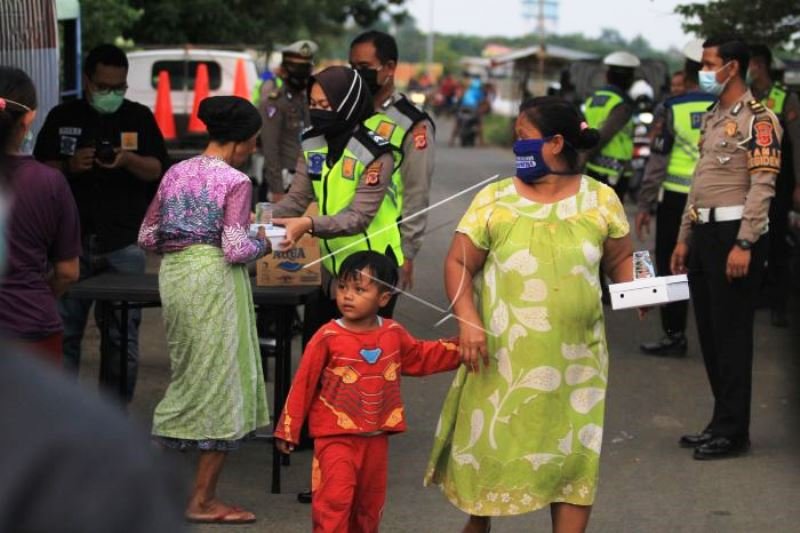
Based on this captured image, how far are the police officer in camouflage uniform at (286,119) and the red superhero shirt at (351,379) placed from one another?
550cm

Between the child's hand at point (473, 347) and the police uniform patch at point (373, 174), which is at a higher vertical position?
the police uniform patch at point (373, 174)

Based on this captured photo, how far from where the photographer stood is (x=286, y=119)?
10.9m

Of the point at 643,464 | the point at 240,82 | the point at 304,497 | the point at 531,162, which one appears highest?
the point at 531,162

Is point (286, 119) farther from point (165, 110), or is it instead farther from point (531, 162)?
point (165, 110)

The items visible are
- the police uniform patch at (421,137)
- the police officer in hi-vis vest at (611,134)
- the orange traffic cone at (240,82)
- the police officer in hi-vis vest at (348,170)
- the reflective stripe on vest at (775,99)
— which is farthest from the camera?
the orange traffic cone at (240,82)

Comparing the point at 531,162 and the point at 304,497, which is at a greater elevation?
the point at 531,162

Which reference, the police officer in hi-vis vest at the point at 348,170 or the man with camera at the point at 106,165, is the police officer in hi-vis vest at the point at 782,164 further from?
the man with camera at the point at 106,165

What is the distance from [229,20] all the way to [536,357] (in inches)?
940

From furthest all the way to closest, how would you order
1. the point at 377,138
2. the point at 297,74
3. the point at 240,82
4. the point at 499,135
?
1. the point at 499,135
2. the point at 240,82
3. the point at 297,74
4. the point at 377,138

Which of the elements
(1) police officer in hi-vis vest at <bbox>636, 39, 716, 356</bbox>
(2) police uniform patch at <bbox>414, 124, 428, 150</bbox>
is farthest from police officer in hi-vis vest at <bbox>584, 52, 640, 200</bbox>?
(2) police uniform patch at <bbox>414, 124, 428, 150</bbox>

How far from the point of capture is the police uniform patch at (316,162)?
632 cm

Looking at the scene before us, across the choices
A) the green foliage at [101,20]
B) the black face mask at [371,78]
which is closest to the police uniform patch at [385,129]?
the black face mask at [371,78]

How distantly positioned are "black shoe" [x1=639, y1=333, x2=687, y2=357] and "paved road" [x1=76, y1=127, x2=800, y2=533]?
0.10 m

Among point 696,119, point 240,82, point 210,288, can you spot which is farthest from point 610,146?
point 240,82
